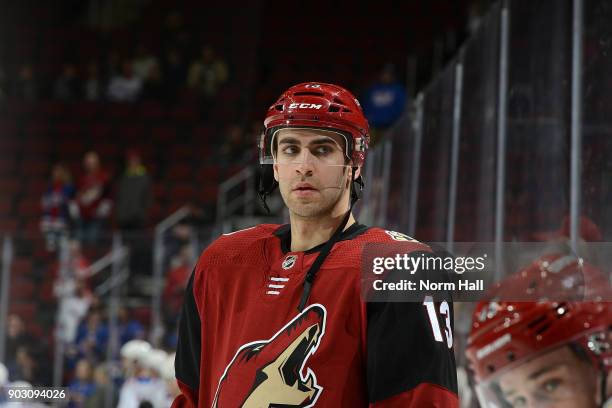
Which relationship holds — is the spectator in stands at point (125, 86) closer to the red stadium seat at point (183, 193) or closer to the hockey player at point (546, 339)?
the red stadium seat at point (183, 193)

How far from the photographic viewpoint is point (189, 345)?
2.07m

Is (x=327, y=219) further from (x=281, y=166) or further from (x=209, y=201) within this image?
(x=209, y=201)

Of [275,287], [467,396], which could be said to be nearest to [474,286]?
[275,287]

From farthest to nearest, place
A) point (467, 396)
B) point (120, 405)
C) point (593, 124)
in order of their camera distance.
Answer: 1. point (120, 405)
2. point (467, 396)
3. point (593, 124)

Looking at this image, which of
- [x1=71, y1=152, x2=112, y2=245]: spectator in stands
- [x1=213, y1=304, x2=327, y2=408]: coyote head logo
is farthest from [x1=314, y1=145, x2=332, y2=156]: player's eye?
[x1=71, y1=152, x2=112, y2=245]: spectator in stands

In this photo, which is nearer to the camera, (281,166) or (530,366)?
(530,366)

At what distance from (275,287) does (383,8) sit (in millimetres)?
12383

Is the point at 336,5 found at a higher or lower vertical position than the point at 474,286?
higher

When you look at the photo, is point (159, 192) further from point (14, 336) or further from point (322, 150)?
point (322, 150)

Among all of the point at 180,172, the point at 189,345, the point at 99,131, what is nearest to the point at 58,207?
the point at 180,172

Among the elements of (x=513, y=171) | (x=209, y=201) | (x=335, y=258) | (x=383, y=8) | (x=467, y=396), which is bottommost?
(x=467, y=396)

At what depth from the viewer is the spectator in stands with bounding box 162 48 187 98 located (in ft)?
40.8

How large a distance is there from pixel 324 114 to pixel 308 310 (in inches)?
14.5

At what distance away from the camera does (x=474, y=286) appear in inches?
77.9
